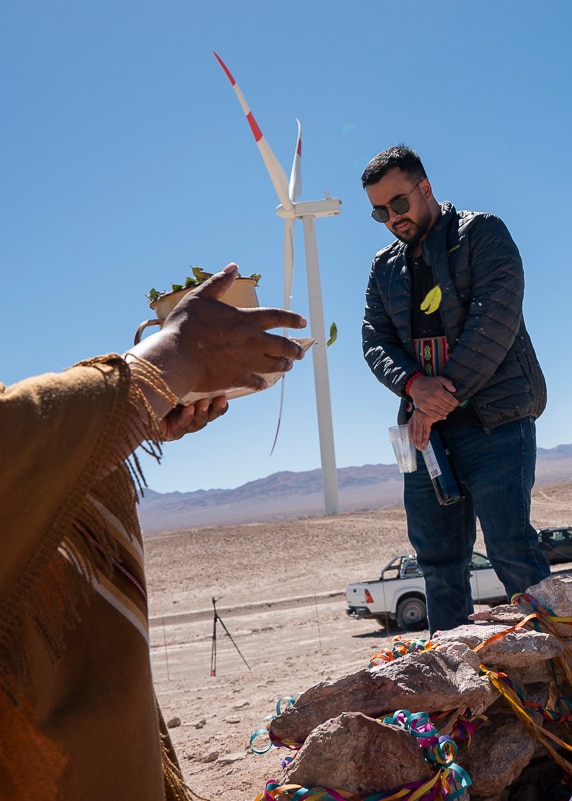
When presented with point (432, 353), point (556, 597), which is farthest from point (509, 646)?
point (432, 353)

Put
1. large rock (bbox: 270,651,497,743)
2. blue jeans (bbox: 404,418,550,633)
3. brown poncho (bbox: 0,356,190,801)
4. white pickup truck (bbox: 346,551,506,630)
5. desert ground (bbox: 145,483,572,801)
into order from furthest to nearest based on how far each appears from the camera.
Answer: white pickup truck (bbox: 346,551,506,630) < desert ground (bbox: 145,483,572,801) < blue jeans (bbox: 404,418,550,633) < large rock (bbox: 270,651,497,743) < brown poncho (bbox: 0,356,190,801)

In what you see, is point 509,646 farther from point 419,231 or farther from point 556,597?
point 419,231

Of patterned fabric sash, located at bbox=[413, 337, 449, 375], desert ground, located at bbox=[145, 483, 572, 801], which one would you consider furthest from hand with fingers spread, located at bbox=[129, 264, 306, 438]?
patterned fabric sash, located at bbox=[413, 337, 449, 375]

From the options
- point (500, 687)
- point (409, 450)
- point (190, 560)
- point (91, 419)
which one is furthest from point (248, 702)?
point (190, 560)

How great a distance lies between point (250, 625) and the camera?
20.1m

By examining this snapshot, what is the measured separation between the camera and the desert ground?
4359 millimetres

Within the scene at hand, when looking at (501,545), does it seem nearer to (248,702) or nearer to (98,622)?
(98,622)

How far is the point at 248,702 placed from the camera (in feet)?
18.3

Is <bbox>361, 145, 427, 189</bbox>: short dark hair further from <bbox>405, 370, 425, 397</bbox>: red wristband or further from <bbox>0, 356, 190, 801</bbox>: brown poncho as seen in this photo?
<bbox>0, 356, 190, 801</bbox>: brown poncho

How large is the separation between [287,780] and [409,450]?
1.63 meters

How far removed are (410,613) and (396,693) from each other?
14.3 meters

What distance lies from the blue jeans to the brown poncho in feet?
6.56

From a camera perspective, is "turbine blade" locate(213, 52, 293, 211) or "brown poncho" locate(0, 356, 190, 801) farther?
"turbine blade" locate(213, 52, 293, 211)

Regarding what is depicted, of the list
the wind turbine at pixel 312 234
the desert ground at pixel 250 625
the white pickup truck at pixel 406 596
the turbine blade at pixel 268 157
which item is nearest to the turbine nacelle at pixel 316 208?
the wind turbine at pixel 312 234
